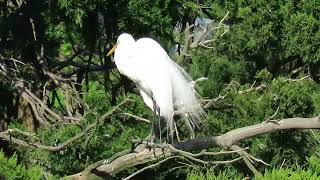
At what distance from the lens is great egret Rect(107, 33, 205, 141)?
284 centimetres

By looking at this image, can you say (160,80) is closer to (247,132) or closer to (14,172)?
(247,132)

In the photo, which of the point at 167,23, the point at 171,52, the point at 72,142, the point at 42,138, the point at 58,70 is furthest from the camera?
the point at 58,70

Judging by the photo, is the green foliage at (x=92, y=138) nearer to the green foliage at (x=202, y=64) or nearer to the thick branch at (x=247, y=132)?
the green foliage at (x=202, y=64)

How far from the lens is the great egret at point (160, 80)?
284 cm

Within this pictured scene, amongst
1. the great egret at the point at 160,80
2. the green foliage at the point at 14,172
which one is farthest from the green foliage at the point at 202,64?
the green foliage at the point at 14,172

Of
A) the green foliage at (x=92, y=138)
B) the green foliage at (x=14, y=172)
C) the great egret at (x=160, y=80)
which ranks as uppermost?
the great egret at (x=160, y=80)

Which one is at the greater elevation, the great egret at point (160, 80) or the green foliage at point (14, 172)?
the great egret at point (160, 80)

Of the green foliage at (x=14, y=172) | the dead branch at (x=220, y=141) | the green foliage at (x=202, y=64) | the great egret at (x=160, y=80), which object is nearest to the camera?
the green foliage at (x=14, y=172)

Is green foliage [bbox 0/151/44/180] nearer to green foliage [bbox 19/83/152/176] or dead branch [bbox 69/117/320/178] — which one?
dead branch [bbox 69/117/320/178]

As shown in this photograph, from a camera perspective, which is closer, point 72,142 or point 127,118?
point 72,142

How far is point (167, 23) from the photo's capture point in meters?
3.35

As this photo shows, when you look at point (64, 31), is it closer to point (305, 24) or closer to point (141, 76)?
point (141, 76)

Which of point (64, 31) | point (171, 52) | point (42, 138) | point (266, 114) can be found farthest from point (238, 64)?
point (42, 138)

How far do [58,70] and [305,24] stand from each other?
1.31 meters
